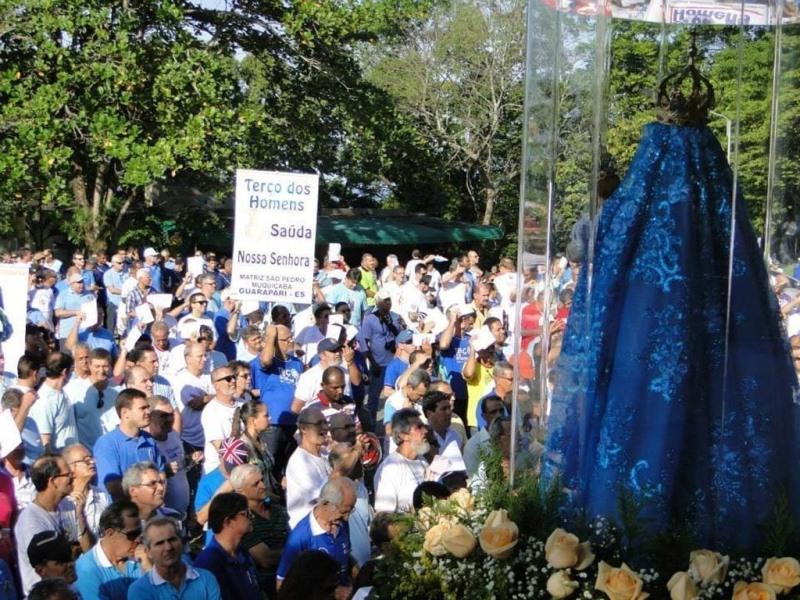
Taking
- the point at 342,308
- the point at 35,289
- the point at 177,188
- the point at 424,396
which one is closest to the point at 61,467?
the point at 424,396

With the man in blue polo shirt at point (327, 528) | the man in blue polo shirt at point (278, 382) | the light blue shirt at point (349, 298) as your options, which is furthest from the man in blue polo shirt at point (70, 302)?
the man in blue polo shirt at point (327, 528)

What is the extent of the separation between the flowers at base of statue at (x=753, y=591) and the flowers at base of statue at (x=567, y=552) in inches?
18.0

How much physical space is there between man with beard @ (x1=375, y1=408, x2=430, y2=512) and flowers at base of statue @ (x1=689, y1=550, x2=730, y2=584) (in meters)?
3.51

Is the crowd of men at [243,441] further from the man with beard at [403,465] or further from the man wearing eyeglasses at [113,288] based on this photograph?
the man wearing eyeglasses at [113,288]

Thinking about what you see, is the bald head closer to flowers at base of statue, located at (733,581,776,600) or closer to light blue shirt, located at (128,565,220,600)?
light blue shirt, located at (128,565,220,600)

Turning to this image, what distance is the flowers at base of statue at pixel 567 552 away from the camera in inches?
159

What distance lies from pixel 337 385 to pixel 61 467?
3.17 meters

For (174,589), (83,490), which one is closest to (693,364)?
(174,589)

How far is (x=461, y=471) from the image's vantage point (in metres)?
7.51

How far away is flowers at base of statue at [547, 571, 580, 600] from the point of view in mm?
4000

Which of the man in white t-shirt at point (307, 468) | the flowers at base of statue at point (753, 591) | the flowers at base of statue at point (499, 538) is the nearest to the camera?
the flowers at base of statue at point (753, 591)

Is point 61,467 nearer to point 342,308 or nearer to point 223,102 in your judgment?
point 342,308

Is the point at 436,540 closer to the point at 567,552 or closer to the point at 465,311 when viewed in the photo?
the point at 567,552

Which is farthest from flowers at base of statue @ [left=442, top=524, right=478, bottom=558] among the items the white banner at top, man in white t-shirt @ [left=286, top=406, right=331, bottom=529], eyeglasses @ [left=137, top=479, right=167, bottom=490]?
man in white t-shirt @ [left=286, top=406, right=331, bottom=529]
